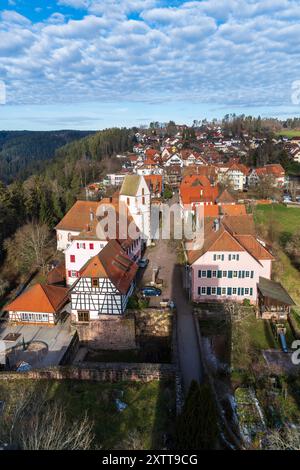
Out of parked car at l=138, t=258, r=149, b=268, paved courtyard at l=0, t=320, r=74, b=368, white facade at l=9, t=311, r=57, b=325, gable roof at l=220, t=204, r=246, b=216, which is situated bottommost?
paved courtyard at l=0, t=320, r=74, b=368

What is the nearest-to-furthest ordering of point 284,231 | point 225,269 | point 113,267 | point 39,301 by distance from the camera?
point 113,267
point 225,269
point 39,301
point 284,231

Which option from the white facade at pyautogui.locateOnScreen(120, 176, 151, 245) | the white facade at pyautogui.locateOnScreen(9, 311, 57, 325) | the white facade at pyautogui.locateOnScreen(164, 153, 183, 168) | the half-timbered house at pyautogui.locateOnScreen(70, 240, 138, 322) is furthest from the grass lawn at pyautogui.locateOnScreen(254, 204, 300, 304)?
the white facade at pyautogui.locateOnScreen(164, 153, 183, 168)

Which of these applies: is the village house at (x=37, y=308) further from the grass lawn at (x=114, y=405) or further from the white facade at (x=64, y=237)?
the white facade at (x=64, y=237)

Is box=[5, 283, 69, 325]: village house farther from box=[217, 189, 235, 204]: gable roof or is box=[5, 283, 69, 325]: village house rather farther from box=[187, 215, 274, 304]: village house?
box=[217, 189, 235, 204]: gable roof

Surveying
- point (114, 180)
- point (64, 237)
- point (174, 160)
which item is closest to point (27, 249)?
point (64, 237)

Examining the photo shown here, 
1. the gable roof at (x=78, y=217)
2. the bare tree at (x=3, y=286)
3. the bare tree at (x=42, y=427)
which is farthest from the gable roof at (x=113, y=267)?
the bare tree at (x=3, y=286)

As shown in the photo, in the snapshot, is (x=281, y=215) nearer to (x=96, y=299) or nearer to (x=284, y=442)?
Answer: (x=96, y=299)
